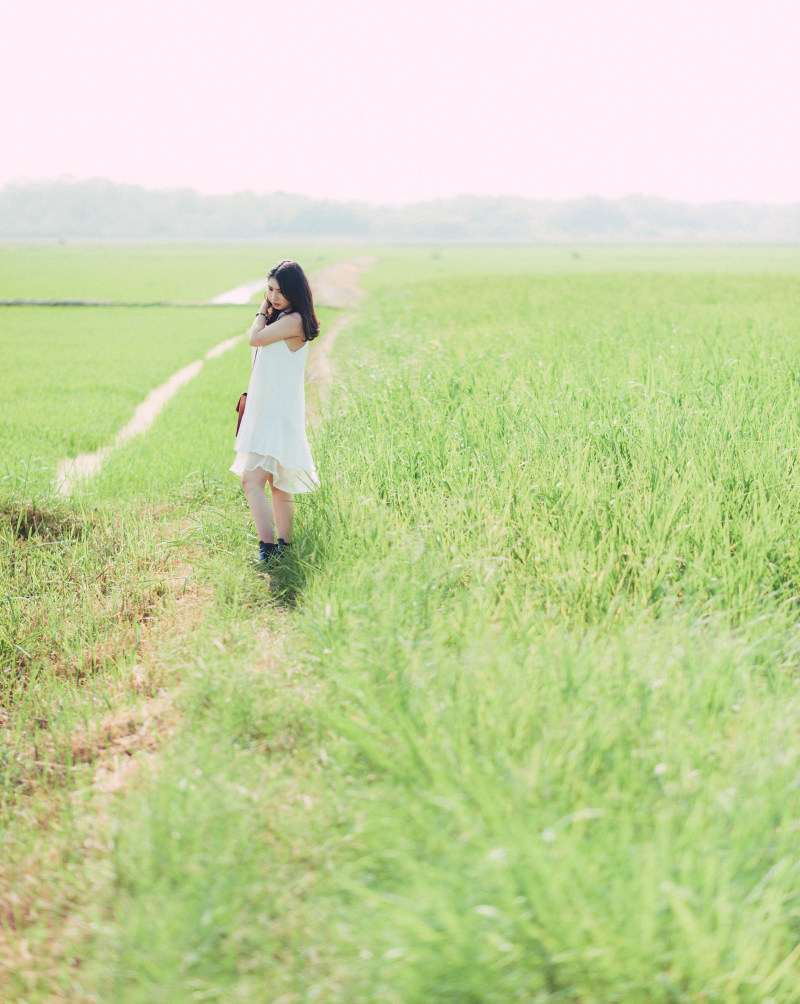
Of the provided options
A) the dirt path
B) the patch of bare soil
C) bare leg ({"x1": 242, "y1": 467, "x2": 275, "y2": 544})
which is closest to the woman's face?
bare leg ({"x1": 242, "y1": 467, "x2": 275, "y2": 544})

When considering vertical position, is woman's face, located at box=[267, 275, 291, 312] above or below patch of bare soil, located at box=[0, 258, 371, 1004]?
above

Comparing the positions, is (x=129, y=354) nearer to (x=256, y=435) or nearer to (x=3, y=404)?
(x=3, y=404)

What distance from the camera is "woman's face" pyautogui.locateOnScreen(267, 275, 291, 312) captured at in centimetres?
385

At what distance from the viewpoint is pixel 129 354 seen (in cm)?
1484

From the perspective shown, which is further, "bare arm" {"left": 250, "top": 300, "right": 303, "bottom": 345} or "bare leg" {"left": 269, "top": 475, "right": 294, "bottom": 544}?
"bare leg" {"left": 269, "top": 475, "right": 294, "bottom": 544}

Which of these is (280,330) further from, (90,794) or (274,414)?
(90,794)

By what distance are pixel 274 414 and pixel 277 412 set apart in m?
0.02

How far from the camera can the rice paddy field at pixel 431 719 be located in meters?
1.59

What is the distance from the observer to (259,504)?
399 centimetres

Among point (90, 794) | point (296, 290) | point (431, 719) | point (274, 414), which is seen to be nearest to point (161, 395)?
point (274, 414)

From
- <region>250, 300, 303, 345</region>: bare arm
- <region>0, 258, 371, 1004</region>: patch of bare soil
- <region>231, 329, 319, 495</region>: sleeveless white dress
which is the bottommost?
<region>0, 258, 371, 1004</region>: patch of bare soil

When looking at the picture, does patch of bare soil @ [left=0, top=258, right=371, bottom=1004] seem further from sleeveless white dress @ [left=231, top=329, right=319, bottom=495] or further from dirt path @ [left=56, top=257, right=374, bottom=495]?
dirt path @ [left=56, top=257, right=374, bottom=495]

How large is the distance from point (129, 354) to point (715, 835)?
15.1 metres

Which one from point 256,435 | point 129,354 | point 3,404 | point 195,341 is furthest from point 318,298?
point 256,435
